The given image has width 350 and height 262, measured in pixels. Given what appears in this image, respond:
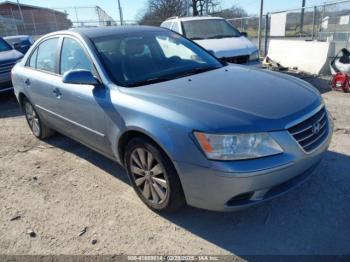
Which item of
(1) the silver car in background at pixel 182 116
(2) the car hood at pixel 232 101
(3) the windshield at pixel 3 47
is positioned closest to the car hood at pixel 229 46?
(1) the silver car in background at pixel 182 116

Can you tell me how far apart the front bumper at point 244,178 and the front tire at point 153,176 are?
0.46 ft

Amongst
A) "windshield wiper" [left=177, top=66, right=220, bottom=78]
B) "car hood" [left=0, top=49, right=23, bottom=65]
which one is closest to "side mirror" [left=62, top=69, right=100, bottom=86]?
"windshield wiper" [left=177, top=66, right=220, bottom=78]

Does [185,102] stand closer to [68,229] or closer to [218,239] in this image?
[218,239]

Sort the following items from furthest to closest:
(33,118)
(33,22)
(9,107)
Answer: (33,22) < (9,107) < (33,118)

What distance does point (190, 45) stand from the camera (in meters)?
4.27

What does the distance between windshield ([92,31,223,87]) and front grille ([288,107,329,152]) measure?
4.43 ft

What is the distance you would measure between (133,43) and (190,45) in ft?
2.85

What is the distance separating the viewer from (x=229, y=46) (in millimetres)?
7703

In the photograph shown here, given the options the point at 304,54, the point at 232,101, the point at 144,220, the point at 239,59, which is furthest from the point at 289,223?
the point at 304,54

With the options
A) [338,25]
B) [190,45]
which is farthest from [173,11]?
[190,45]

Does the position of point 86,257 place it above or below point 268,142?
below

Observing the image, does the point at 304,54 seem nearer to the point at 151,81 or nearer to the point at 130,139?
the point at 151,81

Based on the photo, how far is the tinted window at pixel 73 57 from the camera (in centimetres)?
354

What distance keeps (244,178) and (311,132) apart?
78 cm
